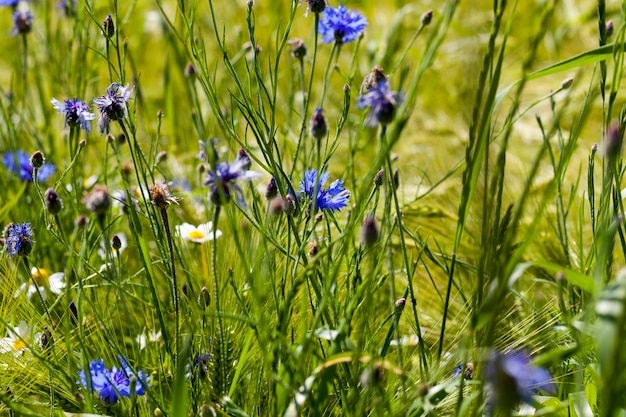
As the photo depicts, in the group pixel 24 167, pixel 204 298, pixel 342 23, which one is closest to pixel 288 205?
pixel 204 298

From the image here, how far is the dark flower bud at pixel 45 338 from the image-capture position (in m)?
0.89

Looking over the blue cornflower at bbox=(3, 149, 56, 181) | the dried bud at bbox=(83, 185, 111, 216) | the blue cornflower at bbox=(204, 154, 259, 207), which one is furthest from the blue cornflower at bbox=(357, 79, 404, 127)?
the blue cornflower at bbox=(3, 149, 56, 181)

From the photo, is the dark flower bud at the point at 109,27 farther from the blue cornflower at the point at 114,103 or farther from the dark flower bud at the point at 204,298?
the dark flower bud at the point at 204,298

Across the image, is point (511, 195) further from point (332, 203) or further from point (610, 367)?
point (610, 367)

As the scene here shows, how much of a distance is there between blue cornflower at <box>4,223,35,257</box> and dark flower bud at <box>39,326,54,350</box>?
91 millimetres

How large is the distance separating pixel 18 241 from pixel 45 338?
0.38 feet

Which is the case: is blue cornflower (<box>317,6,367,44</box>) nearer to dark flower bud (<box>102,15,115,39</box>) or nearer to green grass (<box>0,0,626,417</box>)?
green grass (<box>0,0,626,417</box>)

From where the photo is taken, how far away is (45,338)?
2.98 ft

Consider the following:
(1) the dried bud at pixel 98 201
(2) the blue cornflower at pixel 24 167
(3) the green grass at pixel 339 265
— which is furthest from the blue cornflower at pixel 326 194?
(2) the blue cornflower at pixel 24 167

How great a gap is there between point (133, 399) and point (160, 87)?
175 cm

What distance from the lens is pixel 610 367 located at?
50 centimetres

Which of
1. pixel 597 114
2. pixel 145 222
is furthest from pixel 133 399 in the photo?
pixel 597 114

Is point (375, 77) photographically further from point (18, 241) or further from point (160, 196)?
point (18, 241)

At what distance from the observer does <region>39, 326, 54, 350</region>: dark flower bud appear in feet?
2.93
